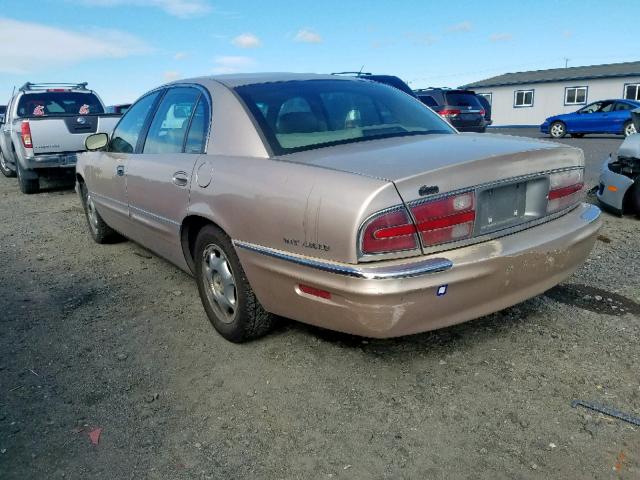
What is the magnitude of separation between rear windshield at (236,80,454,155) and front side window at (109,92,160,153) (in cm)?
135

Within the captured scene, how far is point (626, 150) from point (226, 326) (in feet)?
15.3

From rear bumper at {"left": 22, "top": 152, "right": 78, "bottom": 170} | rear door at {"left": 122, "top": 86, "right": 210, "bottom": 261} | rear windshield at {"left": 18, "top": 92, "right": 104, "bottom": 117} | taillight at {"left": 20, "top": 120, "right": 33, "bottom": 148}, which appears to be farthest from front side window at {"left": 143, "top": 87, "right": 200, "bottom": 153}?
rear windshield at {"left": 18, "top": 92, "right": 104, "bottom": 117}

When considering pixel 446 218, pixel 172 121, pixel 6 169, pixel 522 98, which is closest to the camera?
pixel 446 218

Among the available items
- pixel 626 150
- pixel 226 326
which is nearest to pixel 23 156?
pixel 226 326

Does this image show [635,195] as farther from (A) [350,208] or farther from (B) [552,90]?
(B) [552,90]

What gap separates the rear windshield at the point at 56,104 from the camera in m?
10.2

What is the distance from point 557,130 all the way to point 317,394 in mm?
21013

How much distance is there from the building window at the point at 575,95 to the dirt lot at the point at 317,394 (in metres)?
30.2

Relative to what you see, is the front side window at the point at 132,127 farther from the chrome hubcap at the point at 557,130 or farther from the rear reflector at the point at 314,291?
the chrome hubcap at the point at 557,130

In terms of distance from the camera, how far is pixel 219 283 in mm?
3262

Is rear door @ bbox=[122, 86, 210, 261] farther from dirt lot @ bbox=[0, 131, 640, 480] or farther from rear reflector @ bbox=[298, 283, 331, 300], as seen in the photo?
rear reflector @ bbox=[298, 283, 331, 300]

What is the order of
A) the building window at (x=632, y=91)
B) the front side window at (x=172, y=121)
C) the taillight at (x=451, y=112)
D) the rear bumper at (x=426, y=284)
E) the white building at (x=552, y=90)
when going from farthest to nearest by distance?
the white building at (x=552, y=90)
the building window at (x=632, y=91)
the taillight at (x=451, y=112)
the front side window at (x=172, y=121)
the rear bumper at (x=426, y=284)

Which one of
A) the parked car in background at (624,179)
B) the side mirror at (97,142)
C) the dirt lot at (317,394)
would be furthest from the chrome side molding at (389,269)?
the parked car in background at (624,179)

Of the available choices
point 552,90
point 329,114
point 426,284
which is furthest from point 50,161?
point 552,90
